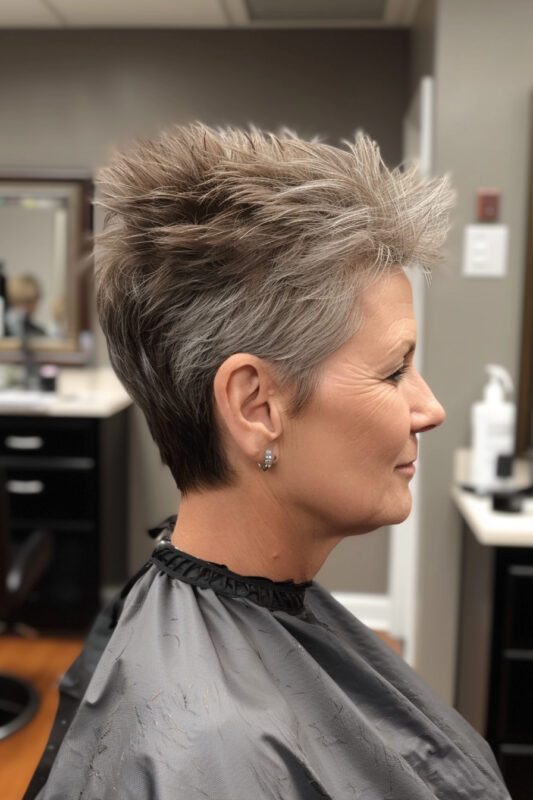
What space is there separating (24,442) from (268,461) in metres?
2.66

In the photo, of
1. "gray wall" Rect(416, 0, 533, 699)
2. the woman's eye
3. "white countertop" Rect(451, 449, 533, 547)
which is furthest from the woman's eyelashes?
"gray wall" Rect(416, 0, 533, 699)

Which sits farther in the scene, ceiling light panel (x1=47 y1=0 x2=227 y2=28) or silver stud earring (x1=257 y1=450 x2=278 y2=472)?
ceiling light panel (x1=47 y1=0 x2=227 y2=28)

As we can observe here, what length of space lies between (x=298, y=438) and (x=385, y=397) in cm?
9

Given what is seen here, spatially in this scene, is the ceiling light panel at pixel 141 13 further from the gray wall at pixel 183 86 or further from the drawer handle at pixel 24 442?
the drawer handle at pixel 24 442

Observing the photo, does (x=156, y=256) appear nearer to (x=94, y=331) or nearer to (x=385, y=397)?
(x=385, y=397)

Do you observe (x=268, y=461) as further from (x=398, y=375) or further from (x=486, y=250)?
(x=486, y=250)

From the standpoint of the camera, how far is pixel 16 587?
8.30 feet

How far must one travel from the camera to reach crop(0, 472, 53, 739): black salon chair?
250 centimetres

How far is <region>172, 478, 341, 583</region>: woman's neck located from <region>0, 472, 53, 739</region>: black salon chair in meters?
1.83

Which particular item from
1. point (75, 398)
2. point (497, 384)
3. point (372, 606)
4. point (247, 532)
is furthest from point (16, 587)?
point (247, 532)

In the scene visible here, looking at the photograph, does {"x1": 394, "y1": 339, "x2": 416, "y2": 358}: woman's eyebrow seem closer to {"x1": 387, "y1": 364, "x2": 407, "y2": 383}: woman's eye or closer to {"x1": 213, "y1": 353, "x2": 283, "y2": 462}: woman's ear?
{"x1": 387, "y1": 364, "x2": 407, "y2": 383}: woman's eye

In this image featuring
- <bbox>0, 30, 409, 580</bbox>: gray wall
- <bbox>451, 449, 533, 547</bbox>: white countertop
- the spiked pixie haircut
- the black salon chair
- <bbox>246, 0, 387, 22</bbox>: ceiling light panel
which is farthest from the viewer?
<bbox>0, 30, 409, 580</bbox>: gray wall

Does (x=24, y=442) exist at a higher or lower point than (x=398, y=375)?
lower

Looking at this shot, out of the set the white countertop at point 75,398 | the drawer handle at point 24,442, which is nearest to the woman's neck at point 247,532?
the white countertop at point 75,398
